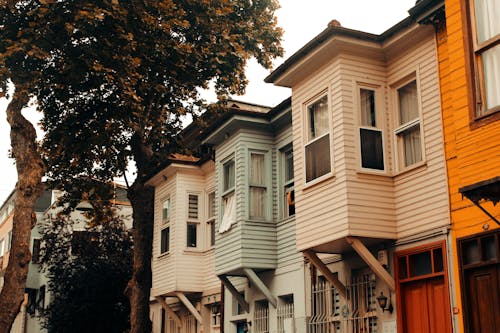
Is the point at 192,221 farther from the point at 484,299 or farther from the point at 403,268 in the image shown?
the point at 484,299

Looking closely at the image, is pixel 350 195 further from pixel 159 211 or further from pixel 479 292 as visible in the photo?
pixel 159 211

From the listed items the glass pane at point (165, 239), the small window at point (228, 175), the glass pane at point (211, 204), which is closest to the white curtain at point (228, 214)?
the small window at point (228, 175)

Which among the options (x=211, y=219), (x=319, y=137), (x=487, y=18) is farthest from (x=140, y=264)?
(x=487, y=18)

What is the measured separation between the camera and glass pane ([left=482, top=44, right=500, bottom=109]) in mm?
10609

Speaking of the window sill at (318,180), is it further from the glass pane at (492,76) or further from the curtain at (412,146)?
the glass pane at (492,76)

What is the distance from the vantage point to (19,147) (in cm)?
1995

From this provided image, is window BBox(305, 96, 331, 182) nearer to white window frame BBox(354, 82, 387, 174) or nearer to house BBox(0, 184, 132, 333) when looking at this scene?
white window frame BBox(354, 82, 387, 174)

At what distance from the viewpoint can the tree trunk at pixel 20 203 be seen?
61.4 ft

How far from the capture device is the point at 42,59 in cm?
2005

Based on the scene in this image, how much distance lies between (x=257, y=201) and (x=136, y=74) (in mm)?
4972

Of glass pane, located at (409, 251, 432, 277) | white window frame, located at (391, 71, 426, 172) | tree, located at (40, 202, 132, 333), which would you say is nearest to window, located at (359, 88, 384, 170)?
white window frame, located at (391, 71, 426, 172)

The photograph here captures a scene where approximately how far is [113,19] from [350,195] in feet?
32.1

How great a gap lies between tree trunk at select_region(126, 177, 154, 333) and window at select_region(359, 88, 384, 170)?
11465mm

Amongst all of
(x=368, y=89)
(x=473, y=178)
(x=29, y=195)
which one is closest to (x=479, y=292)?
(x=473, y=178)
